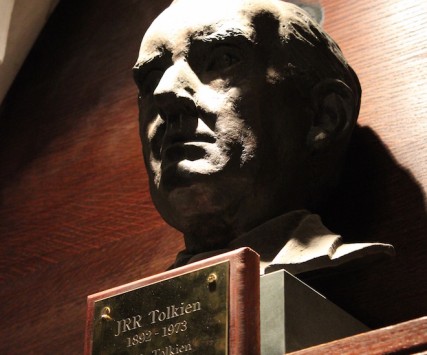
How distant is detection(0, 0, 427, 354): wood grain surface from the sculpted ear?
0.48 ft

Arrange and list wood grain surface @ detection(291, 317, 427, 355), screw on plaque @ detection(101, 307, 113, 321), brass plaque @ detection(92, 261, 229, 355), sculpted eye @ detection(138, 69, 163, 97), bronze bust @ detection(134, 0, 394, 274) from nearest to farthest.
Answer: wood grain surface @ detection(291, 317, 427, 355) < brass plaque @ detection(92, 261, 229, 355) < screw on plaque @ detection(101, 307, 113, 321) < bronze bust @ detection(134, 0, 394, 274) < sculpted eye @ detection(138, 69, 163, 97)

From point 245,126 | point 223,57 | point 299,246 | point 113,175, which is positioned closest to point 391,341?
point 299,246

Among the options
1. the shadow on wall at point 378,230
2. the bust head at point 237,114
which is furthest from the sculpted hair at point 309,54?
the shadow on wall at point 378,230

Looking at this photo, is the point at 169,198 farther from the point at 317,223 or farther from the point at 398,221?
the point at 398,221

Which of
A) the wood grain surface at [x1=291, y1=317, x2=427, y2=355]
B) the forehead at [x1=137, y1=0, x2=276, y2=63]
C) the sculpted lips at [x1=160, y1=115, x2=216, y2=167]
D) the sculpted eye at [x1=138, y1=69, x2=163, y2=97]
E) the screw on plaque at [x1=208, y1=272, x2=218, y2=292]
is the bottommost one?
the wood grain surface at [x1=291, y1=317, x2=427, y2=355]

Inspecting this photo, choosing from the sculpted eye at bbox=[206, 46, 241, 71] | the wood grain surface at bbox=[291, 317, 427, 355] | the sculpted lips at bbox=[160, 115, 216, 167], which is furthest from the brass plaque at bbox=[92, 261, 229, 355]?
the sculpted eye at bbox=[206, 46, 241, 71]

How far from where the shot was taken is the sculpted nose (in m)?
1.64

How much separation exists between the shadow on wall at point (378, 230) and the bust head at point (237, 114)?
9 cm

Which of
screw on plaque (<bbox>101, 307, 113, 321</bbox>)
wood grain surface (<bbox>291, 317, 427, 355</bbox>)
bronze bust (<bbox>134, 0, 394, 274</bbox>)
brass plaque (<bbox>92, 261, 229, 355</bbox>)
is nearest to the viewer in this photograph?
wood grain surface (<bbox>291, 317, 427, 355</bbox>)

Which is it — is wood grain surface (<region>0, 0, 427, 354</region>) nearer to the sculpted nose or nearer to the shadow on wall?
the shadow on wall

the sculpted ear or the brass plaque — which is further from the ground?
the sculpted ear

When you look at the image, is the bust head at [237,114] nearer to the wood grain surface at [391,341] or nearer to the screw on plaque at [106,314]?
the screw on plaque at [106,314]

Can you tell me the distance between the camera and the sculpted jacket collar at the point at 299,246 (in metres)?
1.53

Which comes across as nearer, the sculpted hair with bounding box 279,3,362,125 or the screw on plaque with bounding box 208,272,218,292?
the screw on plaque with bounding box 208,272,218,292
